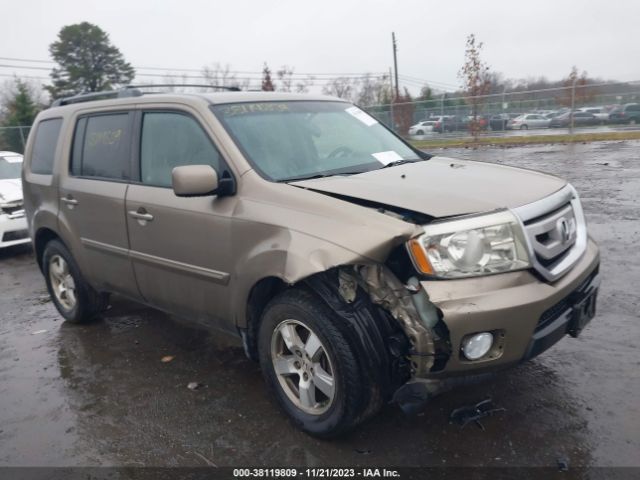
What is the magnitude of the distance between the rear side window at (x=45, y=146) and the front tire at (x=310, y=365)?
121 inches

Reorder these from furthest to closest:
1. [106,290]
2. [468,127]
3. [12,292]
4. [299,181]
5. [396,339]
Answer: [468,127] → [12,292] → [106,290] → [299,181] → [396,339]

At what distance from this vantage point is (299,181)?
3344 millimetres

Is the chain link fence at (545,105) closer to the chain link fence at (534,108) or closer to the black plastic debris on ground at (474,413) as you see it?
the chain link fence at (534,108)

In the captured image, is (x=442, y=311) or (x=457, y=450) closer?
(x=442, y=311)

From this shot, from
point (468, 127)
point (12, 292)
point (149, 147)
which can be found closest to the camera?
point (149, 147)

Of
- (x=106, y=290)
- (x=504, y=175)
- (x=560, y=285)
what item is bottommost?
(x=106, y=290)

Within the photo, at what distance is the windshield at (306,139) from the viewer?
3533 mm

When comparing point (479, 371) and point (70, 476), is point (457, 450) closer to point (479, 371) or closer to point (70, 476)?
point (479, 371)

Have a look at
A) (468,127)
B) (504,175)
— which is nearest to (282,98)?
(504,175)

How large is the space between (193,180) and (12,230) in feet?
20.7

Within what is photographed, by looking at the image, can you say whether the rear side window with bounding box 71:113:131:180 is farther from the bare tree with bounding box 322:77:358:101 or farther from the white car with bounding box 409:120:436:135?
the bare tree with bounding box 322:77:358:101

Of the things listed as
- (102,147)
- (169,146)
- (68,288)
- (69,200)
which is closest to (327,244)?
(169,146)

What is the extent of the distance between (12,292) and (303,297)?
199 inches

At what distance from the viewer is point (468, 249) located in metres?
2.68
